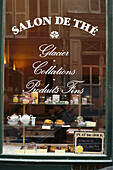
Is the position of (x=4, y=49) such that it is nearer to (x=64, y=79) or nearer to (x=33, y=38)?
(x=33, y=38)

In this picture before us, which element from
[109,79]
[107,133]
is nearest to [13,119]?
[107,133]

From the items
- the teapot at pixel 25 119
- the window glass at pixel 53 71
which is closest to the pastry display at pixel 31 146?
the window glass at pixel 53 71

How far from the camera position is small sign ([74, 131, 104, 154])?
4.07m

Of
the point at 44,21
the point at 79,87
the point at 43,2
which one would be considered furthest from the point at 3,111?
the point at 43,2

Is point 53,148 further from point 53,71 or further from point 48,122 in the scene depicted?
point 53,71

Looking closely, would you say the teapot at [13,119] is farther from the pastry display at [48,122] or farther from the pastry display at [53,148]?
the pastry display at [53,148]

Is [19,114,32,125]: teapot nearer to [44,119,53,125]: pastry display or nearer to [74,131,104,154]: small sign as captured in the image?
[44,119,53,125]: pastry display

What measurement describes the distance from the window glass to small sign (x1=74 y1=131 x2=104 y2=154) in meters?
0.09

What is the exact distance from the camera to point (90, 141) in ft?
13.6

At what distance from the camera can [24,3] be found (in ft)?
14.5

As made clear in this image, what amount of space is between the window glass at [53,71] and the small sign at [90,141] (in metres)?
0.09

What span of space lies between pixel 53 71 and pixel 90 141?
1399 mm

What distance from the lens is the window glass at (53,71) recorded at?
4.35 meters

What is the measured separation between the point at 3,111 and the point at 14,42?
1.29 metres
